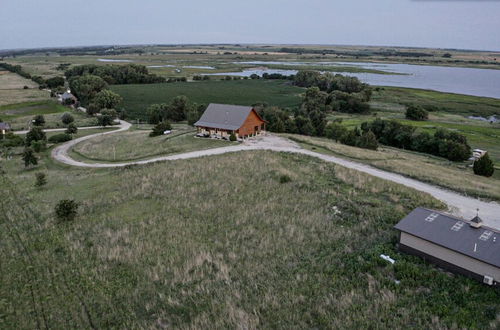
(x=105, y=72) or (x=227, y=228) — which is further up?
(x=105, y=72)

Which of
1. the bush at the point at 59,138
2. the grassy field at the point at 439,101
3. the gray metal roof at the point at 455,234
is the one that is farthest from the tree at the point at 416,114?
the bush at the point at 59,138

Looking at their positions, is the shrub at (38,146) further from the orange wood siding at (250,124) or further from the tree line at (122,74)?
the tree line at (122,74)

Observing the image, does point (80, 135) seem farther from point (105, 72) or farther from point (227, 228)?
point (105, 72)

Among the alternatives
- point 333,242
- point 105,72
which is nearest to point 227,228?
point 333,242

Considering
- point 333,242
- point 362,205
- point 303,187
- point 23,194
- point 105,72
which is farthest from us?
point 105,72

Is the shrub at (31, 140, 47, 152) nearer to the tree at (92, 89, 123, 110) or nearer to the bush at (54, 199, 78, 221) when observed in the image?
the bush at (54, 199, 78, 221)

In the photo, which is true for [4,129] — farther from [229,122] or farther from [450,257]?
[450,257]

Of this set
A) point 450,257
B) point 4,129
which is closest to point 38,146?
point 4,129
